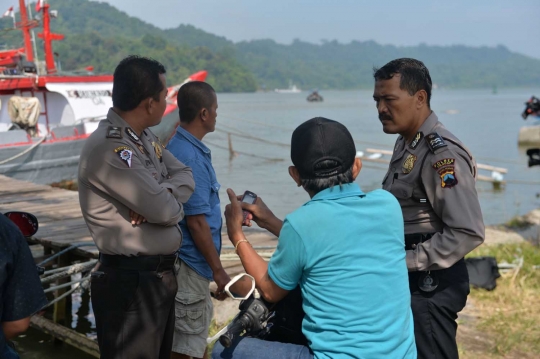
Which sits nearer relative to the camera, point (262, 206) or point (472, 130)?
point (262, 206)

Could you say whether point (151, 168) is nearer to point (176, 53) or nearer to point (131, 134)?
point (131, 134)

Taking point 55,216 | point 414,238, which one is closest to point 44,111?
point 55,216

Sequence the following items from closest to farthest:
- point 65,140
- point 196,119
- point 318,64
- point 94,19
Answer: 1. point 196,119
2. point 65,140
3. point 94,19
4. point 318,64

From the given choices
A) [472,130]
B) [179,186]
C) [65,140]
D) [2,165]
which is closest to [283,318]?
[179,186]

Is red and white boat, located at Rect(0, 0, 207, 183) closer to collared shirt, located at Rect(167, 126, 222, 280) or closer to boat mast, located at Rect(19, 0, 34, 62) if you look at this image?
boat mast, located at Rect(19, 0, 34, 62)

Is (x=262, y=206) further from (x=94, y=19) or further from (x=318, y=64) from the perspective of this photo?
(x=318, y=64)

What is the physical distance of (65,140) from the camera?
16.1 m

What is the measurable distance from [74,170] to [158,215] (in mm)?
14979

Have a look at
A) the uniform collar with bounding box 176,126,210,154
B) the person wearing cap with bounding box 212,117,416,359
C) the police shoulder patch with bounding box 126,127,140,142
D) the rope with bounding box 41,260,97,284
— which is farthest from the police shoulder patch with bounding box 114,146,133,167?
the rope with bounding box 41,260,97,284

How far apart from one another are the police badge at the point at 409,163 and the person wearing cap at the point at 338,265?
74 centimetres

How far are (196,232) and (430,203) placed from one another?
1236 mm

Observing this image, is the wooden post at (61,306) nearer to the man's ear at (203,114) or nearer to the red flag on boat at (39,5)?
the man's ear at (203,114)

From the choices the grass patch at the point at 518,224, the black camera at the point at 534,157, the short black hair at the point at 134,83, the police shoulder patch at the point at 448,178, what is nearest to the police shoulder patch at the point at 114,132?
the short black hair at the point at 134,83

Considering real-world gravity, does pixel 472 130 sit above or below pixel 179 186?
below
